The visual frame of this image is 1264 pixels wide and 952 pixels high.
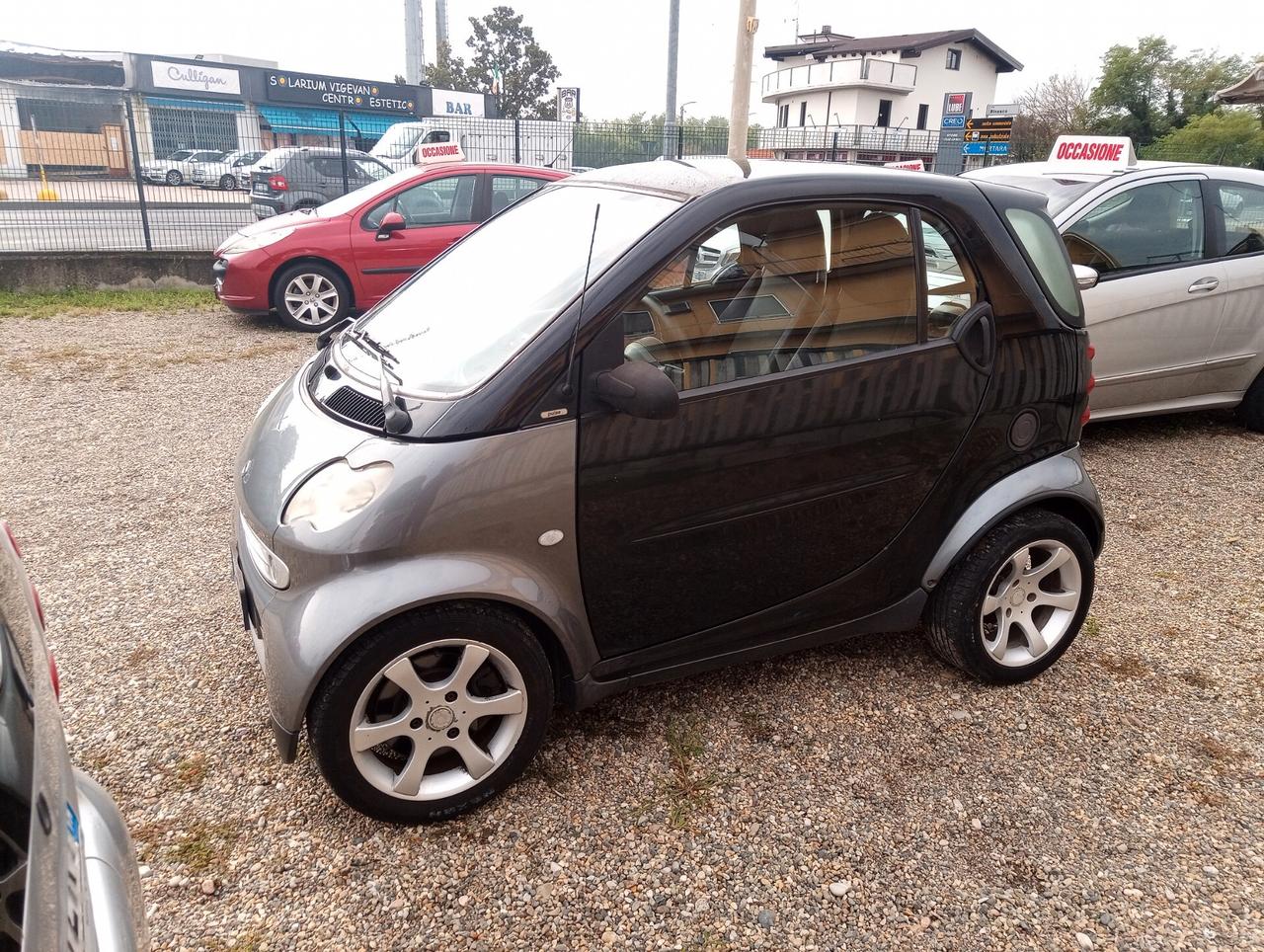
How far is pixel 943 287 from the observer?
9.13 feet

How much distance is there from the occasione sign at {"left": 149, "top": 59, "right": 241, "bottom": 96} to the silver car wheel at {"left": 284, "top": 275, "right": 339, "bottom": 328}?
31530mm

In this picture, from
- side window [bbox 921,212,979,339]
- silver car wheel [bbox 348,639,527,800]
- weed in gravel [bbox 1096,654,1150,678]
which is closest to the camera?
silver car wheel [bbox 348,639,527,800]

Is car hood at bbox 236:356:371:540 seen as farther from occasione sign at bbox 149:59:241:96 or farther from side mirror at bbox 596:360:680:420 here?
occasione sign at bbox 149:59:241:96

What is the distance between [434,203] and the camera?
866cm

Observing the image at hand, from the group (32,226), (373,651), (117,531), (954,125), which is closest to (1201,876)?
(373,651)

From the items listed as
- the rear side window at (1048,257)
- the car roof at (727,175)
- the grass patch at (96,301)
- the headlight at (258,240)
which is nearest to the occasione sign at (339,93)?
the grass patch at (96,301)

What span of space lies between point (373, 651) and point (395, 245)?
7.07m

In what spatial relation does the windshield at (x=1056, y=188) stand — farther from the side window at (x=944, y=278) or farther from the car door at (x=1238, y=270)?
the side window at (x=944, y=278)

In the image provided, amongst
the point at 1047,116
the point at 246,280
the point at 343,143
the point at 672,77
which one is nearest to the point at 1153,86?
the point at 1047,116

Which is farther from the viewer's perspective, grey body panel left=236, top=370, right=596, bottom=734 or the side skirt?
the side skirt

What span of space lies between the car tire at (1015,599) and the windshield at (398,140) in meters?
16.1

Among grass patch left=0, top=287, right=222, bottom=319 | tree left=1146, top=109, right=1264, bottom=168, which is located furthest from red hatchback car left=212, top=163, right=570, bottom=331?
tree left=1146, top=109, right=1264, bottom=168

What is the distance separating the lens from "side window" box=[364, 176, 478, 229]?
858 cm

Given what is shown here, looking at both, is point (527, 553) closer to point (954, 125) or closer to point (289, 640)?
point (289, 640)
